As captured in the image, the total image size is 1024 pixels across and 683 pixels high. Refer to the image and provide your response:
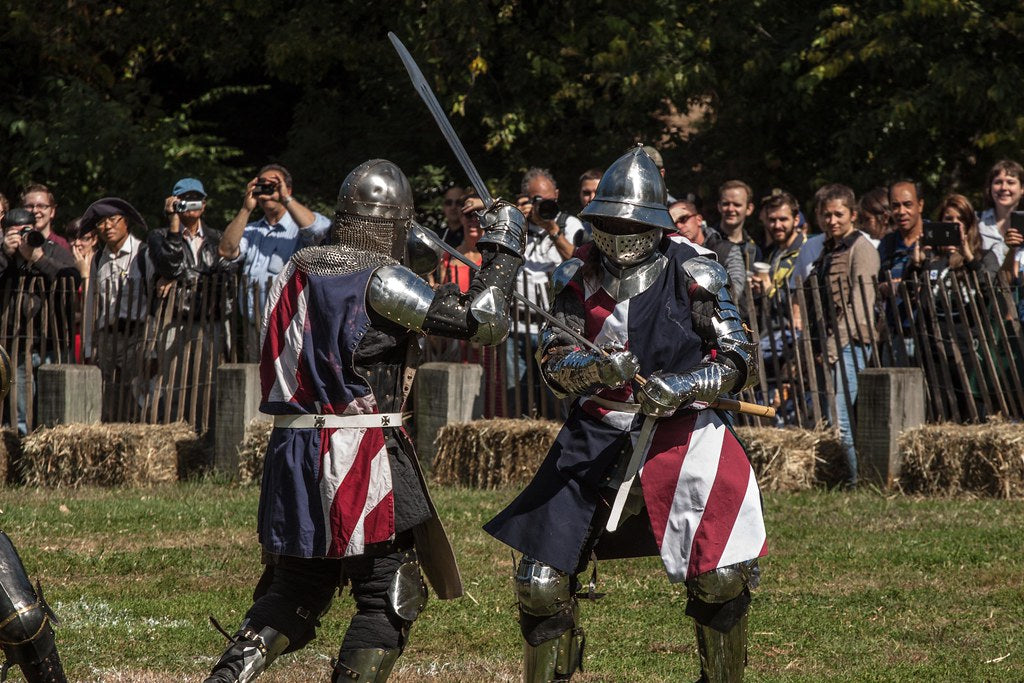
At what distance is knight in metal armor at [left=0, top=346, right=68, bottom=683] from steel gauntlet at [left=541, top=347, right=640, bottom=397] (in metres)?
1.59

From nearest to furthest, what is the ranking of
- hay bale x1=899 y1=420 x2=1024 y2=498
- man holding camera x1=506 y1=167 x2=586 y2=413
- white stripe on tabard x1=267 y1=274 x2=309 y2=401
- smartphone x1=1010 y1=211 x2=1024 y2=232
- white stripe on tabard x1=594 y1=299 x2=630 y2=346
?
white stripe on tabard x1=267 y1=274 x2=309 y2=401
white stripe on tabard x1=594 y1=299 x2=630 y2=346
smartphone x1=1010 y1=211 x2=1024 y2=232
hay bale x1=899 y1=420 x2=1024 y2=498
man holding camera x1=506 y1=167 x2=586 y2=413

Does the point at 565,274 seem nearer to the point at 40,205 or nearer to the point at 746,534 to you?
the point at 746,534

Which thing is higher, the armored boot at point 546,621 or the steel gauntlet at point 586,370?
the steel gauntlet at point 586,370

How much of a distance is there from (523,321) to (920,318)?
7.32 ft

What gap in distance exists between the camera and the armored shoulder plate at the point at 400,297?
13.8ft

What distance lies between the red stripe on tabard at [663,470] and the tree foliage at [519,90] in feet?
22.7

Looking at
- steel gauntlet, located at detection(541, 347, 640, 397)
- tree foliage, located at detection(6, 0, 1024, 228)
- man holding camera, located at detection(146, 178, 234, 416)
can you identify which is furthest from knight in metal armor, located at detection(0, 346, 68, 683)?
tree foliage, located at detection(6, 0, 1024, 228)

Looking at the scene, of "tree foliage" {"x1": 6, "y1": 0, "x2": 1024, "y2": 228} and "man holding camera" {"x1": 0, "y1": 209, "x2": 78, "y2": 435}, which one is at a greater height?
"tree foliage" {"x1": 6, "y1": 0, "x2": 1024, "y2": 228}

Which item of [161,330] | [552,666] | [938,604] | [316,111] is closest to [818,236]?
[938,604]

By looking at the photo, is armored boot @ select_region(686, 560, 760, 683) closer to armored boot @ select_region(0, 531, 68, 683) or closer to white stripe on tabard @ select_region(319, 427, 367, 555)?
white stripe on tabard @ select_region(319, 427, 367, 555)

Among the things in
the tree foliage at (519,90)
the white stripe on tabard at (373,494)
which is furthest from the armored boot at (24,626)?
the tree foliage at (519,90)

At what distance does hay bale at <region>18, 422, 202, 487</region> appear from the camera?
896 centimetres

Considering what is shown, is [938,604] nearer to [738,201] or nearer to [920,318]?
[920,318]

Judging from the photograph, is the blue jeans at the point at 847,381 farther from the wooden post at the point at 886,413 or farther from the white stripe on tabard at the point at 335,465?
the white stripe on tabard at the point at 335,465
